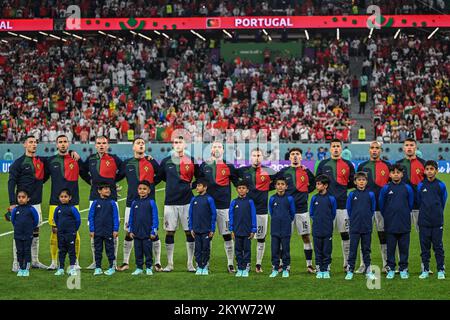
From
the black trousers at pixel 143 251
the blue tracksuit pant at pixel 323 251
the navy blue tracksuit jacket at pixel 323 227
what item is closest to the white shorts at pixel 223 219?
the black trousers at pixel 143 251

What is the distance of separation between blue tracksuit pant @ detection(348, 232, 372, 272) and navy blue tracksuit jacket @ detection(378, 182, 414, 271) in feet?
1.00

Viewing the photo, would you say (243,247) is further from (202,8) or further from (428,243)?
(202,8)

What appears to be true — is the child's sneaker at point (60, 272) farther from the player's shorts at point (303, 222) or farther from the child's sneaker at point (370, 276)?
the child's sneaker at point (370, 276)

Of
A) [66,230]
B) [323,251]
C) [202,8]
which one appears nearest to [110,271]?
[66,230]

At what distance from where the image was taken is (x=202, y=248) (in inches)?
514

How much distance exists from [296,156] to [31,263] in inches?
182

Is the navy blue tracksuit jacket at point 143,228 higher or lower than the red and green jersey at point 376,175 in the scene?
lower

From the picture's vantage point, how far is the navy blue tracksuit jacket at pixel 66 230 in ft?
42.5

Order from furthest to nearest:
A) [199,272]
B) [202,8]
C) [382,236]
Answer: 1. [202,8]
2. [382,236]
3. [199,272]

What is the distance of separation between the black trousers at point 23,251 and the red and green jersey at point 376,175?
535 centimetres

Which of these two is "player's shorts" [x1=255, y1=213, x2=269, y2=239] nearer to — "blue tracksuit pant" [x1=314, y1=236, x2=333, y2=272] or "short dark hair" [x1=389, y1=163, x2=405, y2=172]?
"blue tracksuit pant" [x1=314, y1=236, x2=333, y2=272]

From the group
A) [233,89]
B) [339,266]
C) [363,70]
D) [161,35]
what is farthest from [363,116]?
[339,266]

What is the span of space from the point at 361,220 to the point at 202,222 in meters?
2.43

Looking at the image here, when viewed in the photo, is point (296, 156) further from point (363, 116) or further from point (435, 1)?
point (435, 1)
